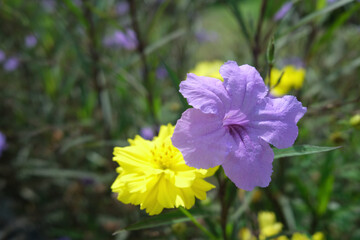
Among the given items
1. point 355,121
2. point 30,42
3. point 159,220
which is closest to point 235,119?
point 159,220

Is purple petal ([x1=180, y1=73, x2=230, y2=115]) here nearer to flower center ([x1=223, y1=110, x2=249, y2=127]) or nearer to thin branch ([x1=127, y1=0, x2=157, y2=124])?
flower center ([x1=223, y1=110, x2=249, y2=127])

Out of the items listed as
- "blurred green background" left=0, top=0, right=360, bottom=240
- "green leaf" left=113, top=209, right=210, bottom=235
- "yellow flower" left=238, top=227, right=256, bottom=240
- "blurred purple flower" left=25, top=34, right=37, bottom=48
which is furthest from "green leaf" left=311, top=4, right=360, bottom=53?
"blurred purple flower" left=25, top=34, right=37, bottom=48

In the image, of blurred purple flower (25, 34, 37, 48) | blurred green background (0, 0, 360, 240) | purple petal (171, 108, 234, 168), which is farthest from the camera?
blurred purple flower (25, 34, 37, 48)

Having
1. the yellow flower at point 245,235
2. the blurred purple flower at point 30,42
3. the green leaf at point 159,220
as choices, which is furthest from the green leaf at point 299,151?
the blurred purple flower at point 30,42

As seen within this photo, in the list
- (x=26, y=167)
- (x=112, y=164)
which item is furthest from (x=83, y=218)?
(x=112, y=164)

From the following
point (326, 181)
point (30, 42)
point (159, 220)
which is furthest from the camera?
point (30, 42)

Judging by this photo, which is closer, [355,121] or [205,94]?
[205,94]

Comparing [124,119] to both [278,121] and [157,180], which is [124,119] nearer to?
[157,180]
